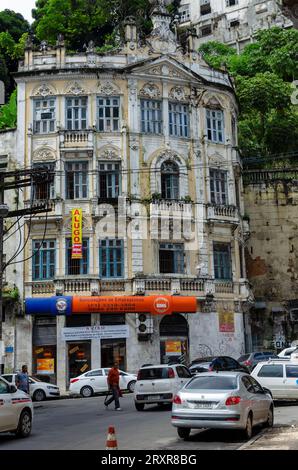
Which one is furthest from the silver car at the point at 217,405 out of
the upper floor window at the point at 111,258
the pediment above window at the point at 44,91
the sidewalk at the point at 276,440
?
the pediment above window at the point at 44,91

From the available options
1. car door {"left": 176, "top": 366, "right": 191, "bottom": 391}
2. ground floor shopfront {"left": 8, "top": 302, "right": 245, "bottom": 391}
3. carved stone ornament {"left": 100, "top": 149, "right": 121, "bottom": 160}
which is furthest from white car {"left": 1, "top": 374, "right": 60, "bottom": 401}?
carved stone ornament {"left": 100, "top": 149, "right": 121, "bottom": 160}

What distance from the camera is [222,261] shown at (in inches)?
1447

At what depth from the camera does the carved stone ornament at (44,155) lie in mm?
35562

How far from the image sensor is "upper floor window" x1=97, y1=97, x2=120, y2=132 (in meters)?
36.2

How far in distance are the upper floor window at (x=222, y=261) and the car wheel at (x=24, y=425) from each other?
72.9 ft

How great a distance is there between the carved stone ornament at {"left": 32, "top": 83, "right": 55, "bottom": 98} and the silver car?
84.7 feet

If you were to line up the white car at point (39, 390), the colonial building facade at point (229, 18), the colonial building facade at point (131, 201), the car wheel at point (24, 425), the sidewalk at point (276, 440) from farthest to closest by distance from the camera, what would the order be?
the colonial building facade at point (229, 18) < the colonial building facade at point (131, 201) < the white car at point (39, 390) < the car wheel at point (24, 425) < the sidewalk at point (276, 440)

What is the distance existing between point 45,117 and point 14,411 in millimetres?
24634

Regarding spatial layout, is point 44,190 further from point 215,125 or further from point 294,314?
point 294,314

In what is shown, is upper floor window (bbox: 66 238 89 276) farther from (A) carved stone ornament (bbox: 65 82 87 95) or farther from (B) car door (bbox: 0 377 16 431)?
(B) car door (bbox: 0 377 16 431)

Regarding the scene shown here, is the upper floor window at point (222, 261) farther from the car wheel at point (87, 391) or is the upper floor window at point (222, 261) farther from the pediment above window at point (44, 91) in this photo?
the pediment above window at point (44, 91)

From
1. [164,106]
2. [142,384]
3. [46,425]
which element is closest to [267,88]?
[164,106]

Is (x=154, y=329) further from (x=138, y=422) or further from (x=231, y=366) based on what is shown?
(x=138, y=422)

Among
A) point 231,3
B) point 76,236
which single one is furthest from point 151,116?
point 231,3
